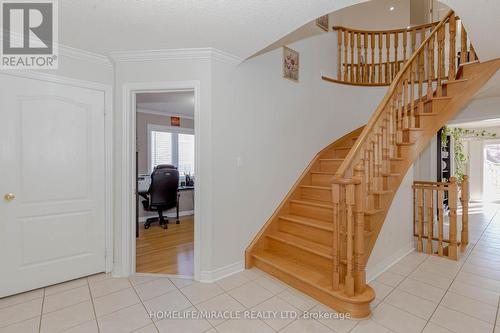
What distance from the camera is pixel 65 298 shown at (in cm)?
224

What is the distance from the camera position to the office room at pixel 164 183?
3.41 m

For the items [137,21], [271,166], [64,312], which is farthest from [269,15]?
[64,312]

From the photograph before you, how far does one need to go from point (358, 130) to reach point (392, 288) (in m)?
2.55

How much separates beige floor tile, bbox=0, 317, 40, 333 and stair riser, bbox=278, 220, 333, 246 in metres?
2.39

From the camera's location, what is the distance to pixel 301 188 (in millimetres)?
3428

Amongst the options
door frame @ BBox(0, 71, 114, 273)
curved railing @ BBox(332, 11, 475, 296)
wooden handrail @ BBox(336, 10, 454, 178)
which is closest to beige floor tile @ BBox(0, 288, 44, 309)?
door frame @ BBox(0, 71, 114, 273)

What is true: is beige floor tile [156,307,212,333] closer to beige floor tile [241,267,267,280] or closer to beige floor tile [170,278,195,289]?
beige floor tile [170,278,195,289]

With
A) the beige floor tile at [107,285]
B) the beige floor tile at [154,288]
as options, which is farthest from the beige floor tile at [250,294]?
the beige floor tile at [107,285]

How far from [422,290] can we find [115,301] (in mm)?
2802

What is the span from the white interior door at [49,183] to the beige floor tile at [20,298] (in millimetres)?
49

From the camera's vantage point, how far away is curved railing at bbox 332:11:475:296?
201cm

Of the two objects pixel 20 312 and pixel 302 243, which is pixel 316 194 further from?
pixel 20 312

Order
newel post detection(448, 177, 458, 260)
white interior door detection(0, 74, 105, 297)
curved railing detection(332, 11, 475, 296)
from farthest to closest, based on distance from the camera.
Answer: newel post detection(448, 177, 458, 260) → white interior door detection(0, 74, 105, 297) → curved railing detection(332, 11, 475, 296)

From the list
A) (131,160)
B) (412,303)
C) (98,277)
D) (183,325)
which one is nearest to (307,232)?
(412,303)
